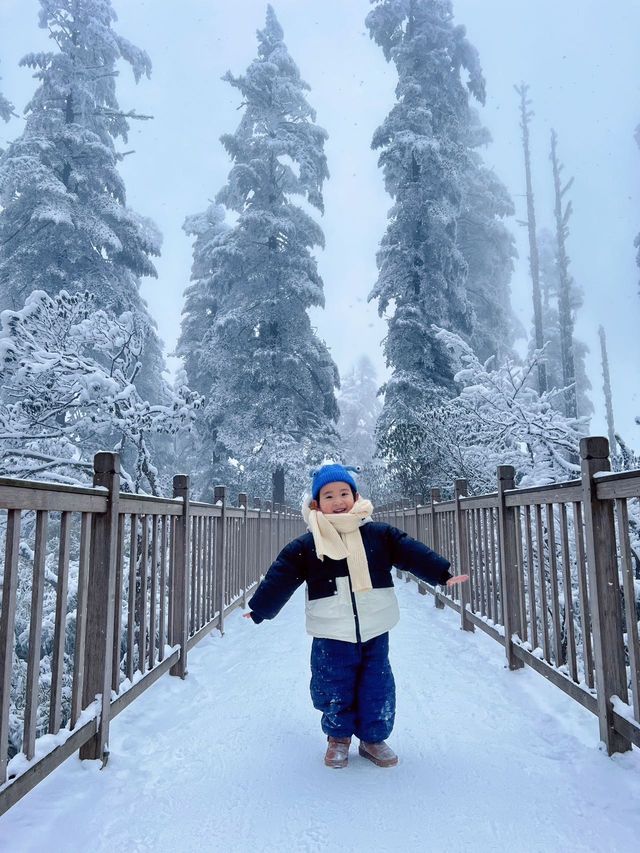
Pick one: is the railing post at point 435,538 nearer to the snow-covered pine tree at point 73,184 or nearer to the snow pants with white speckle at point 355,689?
the snow pants with white speckle at point 355,689

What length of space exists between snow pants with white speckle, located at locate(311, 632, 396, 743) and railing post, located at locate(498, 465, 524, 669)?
5.18ft

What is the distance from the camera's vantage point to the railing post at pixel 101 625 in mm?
2539

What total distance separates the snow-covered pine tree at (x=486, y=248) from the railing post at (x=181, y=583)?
16.7 metres

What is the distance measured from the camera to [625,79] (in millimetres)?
39250

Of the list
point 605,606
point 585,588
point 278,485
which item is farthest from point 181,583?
point 278,485

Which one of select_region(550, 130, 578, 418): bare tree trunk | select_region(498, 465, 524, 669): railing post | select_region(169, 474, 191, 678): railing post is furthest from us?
select_region(550, 130, 578, 418): bare tree trunk

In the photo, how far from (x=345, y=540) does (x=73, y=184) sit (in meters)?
16.6

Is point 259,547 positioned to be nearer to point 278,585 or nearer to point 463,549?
point 463,549

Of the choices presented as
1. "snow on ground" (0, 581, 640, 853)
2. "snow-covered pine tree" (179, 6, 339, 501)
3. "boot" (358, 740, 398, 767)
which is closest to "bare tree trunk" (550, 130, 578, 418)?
"snow-covered pine tree" (179, 6, 339, 501)

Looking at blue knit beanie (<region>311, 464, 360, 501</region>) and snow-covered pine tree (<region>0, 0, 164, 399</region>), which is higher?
snow-covered pine tree (<region>0, 0, 164, 399</region>)

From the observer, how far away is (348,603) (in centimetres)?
260

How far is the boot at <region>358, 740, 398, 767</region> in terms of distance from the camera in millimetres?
2480

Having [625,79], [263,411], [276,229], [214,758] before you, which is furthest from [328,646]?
[625,79]

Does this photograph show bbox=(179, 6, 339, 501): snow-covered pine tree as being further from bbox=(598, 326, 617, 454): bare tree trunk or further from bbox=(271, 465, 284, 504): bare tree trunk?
bbox=(598, 326, 617, 454): bare tree trunk
